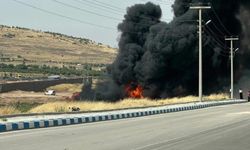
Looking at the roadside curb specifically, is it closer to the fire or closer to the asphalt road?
the asphalt road

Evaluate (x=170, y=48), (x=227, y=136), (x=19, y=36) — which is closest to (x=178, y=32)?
(x=170, y=48)

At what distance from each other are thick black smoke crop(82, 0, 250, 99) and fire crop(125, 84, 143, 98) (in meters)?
0.61

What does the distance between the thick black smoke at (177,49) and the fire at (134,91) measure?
2.00 feet

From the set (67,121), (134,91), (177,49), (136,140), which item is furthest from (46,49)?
(136,140)

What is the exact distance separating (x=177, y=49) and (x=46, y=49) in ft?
244

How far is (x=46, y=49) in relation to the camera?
14625 centimetres

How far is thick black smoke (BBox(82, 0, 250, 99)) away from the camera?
7762 cm

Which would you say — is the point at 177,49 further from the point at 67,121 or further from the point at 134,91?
the point at 67,121

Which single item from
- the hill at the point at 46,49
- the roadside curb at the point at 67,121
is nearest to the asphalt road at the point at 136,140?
the roadside curb at the point at 67,121

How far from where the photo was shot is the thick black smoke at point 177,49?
77625mm

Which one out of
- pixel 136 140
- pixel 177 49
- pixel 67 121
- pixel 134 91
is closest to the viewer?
pixel 136 140

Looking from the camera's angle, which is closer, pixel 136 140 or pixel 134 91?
pixel 136 140

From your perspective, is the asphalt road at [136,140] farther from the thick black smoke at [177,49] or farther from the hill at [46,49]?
the hill at [46,49]

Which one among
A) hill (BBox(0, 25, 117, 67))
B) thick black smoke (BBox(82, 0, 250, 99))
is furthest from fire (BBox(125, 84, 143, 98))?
hill (BBox(0, 25, 117, 67))
